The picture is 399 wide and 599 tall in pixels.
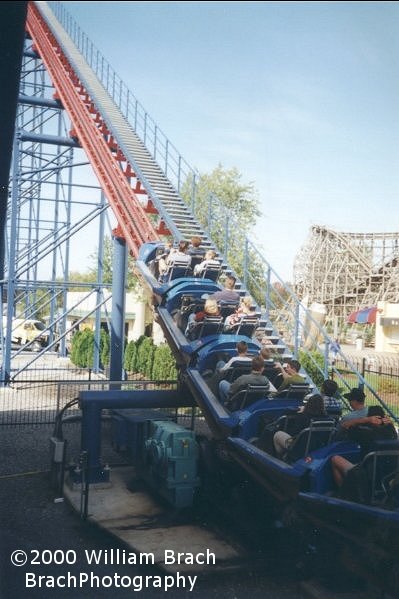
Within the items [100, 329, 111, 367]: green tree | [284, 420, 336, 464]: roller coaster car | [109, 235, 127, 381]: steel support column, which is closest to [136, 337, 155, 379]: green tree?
[100, 329, 111, 367]: green tree

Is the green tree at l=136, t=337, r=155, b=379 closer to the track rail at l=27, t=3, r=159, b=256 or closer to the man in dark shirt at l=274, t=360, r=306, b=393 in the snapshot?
the track rail at l=27, t=3, r=159, b=256

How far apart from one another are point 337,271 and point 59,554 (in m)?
36.3

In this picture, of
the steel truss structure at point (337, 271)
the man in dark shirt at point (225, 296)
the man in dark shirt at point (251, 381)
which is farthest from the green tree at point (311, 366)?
the steel truss structure at point (337, 271)

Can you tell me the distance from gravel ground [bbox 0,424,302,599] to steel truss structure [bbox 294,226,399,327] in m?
29.3

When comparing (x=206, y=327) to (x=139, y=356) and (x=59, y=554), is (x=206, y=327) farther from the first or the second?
(x=139, y=356)

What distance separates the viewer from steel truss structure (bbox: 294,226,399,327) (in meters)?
37.3

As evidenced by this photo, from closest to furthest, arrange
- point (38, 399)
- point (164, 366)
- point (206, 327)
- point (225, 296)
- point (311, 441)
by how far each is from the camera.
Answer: point (311, 441)
point (206, 327)
point (225, 296)
point (38, 399)
point (164, 366)

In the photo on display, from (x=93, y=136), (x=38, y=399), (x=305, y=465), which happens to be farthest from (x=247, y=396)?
(x=93, y=136)

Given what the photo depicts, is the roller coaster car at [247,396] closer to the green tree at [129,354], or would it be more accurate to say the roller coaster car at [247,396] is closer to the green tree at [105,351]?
the green tree at [129,354]

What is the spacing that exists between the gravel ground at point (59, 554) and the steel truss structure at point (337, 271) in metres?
29.3

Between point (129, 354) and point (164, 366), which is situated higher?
point (129, 354)

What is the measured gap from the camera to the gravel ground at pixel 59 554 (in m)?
5.32

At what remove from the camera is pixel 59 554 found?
602 centimetres

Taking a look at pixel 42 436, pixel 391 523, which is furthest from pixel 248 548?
pixel 42 436
